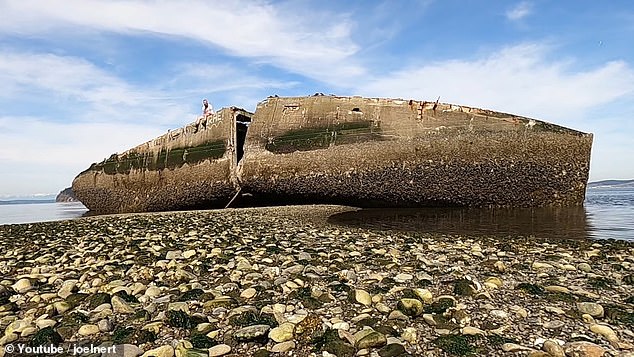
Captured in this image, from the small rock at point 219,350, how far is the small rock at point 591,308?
249cm

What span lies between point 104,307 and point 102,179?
53.7 feet

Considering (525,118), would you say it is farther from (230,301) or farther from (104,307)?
(104,307)

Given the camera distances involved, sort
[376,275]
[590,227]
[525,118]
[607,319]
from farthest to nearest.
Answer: [525,118] → [590,227] → [376,275] → [607,319]

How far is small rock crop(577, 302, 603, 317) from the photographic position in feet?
10.2

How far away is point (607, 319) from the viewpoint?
307cm

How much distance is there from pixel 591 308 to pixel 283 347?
7.24 feet

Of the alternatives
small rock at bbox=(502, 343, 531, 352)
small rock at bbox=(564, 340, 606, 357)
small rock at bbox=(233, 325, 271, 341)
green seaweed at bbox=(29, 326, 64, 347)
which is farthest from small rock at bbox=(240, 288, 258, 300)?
small rock at bbox=(564, 340, 606, 357)

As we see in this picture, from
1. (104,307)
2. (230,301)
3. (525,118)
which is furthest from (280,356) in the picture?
(525,118)

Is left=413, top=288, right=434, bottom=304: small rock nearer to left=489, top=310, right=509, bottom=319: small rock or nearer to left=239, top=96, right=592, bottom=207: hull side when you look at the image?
left=489, top=310, right=509, bottom=319: small rock

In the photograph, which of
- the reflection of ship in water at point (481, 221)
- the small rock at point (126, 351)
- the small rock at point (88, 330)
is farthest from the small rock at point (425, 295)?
the reflection of ship in water at point (481, 221)

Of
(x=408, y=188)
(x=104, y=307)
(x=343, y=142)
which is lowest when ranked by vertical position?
(x=104, y=307)

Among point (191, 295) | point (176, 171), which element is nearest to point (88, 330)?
point (191, 295)

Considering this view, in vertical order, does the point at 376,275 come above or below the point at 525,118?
below

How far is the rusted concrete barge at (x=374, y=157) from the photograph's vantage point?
1095cm
